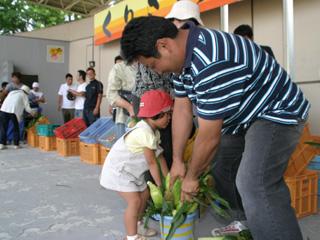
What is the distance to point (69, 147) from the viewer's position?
22.7 ft

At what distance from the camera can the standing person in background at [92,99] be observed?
21.7 feet

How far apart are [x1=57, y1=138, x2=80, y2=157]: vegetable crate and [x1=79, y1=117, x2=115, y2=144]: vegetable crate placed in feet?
2.48

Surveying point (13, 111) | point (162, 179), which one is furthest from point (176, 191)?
point (13, 111)

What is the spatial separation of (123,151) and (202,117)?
3.58 feet

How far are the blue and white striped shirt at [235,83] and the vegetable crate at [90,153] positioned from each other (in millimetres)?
4249

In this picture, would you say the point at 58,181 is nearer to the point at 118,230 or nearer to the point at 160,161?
the point at 118,230

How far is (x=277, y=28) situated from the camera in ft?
18.4

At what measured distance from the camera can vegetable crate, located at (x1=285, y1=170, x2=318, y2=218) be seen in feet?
9.88

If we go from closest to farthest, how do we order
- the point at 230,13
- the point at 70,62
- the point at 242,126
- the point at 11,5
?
the point at 242,126 < the point at 230,13 < the point at 70,62 < the point at 11,5

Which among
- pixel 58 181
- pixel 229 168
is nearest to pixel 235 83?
pixel 229 168

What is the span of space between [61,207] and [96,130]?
262 cm

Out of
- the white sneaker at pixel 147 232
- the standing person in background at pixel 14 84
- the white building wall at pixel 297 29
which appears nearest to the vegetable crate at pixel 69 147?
the standing person in background at pixel 14 84

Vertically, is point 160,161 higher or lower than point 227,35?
lower

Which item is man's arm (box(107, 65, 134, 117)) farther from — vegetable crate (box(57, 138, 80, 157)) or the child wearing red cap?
vegetable crate (box(57, 138, 80, 157))
